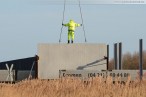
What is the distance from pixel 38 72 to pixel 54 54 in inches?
39.3

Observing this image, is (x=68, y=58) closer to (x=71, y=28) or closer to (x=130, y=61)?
(x=71, y=28)

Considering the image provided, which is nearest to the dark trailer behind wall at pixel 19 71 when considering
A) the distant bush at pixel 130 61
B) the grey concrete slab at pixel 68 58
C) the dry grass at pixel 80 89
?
the grey concrete slab at pixel 68 58

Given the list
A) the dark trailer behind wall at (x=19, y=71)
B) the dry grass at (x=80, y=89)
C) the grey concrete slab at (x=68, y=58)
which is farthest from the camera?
the dark trailer behind wall at (x=19, y=71)

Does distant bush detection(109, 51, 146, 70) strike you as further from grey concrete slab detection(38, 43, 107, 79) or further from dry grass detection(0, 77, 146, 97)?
dry grass detection(0, 77, 146, 97)

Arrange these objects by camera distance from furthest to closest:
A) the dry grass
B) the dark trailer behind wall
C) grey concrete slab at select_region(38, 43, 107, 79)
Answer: the dark trailer behind wall < grey concrete slab at select_region(38, 43, 107, 79) < the dry grass

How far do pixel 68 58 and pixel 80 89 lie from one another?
39.4ft

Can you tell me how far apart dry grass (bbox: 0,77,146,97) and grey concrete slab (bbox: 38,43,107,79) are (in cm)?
1031

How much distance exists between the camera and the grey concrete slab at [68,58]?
22.9 m

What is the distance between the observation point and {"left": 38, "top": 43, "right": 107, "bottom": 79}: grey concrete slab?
22906 millimetres

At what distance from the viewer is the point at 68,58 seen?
2317 cm

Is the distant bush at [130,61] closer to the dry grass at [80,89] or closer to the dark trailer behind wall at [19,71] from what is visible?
the dark trailer behind wall at [19,71]

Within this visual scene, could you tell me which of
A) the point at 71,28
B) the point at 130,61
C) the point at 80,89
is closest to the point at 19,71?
the point at 71,28

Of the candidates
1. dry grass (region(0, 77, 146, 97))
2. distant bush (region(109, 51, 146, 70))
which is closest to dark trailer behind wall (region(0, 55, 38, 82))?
dry grass (region(0, 77, 146, 97))

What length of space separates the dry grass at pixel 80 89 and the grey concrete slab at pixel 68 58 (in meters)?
10.3
